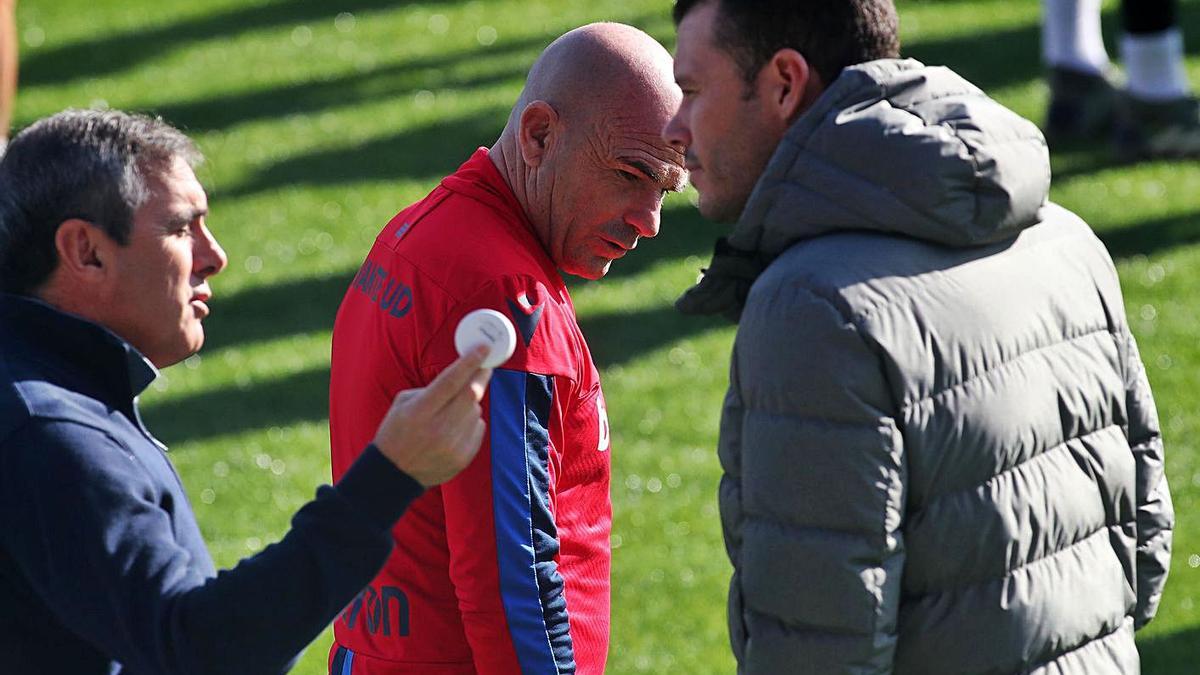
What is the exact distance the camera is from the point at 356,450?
2.83 metres

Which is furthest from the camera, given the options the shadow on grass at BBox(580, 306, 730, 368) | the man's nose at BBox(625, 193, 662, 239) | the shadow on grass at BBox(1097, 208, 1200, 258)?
the shadow on grass at BBox(1097, 208, 1200, 258)

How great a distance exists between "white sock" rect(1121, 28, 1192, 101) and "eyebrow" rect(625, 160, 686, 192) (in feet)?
23.0

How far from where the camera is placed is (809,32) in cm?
230

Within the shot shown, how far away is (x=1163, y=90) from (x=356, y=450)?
24.8 feet

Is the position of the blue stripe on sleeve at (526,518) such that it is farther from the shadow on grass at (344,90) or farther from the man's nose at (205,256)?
the shadow on grass at (344,90)

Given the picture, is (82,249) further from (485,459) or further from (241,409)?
(241,409)

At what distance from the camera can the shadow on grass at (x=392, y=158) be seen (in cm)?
1028

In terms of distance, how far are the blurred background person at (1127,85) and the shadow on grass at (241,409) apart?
4920mm

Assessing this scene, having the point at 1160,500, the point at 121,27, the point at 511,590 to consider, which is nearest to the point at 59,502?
the point at 511,590

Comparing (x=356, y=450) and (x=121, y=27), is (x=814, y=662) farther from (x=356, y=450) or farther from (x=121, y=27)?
(x=121, y=27)

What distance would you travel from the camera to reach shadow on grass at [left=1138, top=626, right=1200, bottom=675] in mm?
4680

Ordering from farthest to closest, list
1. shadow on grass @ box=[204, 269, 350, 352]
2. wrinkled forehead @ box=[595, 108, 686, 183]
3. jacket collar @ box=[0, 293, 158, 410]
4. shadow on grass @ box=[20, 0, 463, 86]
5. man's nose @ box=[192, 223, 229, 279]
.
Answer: shadow on grass @ box=[20, 0, 463, 86] < shadow on grass @ box=[204, 269, 350, 352] < wrinkled forehead @ box=[595, 108, 686, 183] < man's nose @ box=[192, 223, 229, 279] < jacket collar @ box=[0, 293, 158, 410]

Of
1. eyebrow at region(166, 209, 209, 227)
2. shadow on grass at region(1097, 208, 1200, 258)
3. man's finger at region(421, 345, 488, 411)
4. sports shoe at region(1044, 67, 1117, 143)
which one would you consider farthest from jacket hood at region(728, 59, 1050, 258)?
sports shoe at region(1044, 67, 1117, 143)

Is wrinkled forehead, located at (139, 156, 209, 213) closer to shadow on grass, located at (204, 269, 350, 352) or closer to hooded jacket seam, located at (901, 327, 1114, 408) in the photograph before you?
hooded jacket seam, located at (901, 327, 1114, 408)
